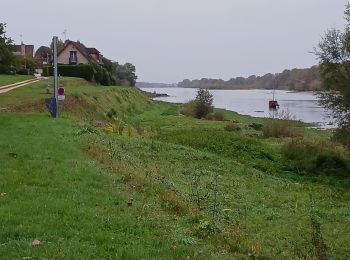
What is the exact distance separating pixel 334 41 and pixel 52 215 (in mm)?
28707

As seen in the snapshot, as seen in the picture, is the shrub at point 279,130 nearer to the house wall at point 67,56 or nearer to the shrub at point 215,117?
the shrub at point 215,117

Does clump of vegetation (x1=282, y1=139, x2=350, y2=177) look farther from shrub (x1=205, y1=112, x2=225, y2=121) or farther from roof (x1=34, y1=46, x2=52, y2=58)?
roof (x1=34, y1=46, x2=52, y2=58)

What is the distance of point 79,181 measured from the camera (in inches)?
487

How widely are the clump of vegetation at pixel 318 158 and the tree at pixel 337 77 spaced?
1.27 m

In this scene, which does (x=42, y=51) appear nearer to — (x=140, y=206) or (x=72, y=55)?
(x=72, y=55)

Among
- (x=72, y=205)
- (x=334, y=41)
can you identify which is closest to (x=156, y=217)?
(x=72, y=205)

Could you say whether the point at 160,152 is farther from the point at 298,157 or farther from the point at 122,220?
the point at 122,220

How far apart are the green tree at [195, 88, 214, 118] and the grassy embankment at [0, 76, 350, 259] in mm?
46988

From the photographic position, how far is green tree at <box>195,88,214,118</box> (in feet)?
243

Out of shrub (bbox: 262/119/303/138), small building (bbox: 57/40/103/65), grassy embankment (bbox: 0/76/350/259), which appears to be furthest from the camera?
small building (bbox: 57/40/103/65)

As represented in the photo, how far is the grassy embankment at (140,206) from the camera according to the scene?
8125 millimetres

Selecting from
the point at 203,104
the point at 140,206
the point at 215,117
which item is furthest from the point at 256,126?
the point at 140,206

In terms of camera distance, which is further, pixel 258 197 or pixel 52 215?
pixel 258 197

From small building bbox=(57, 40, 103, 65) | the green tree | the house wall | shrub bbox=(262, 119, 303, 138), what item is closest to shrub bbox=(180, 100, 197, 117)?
the green tree
